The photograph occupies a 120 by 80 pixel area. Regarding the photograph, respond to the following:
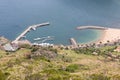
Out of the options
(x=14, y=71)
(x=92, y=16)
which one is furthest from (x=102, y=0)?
(x=14, y=71)

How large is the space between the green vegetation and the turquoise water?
23.7 meters

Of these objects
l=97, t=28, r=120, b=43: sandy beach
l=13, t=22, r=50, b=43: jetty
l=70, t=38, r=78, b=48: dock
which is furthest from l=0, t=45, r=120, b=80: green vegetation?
l=13, t=22, r=50, b=43: jetty

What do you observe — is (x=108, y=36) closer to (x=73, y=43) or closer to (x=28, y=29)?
(x=73, y=43)

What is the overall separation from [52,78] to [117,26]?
329 feet

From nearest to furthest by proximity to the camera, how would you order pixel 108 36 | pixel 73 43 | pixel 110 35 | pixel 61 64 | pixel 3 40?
pixel 61 64
pixel 3 40
pixel 73 43
pixel 108 36
pixel 110 35

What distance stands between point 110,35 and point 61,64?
62.2 m

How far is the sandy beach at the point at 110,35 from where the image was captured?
140 m

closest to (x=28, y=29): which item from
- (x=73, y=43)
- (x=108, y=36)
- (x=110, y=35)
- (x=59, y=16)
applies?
(x=59, y=16)

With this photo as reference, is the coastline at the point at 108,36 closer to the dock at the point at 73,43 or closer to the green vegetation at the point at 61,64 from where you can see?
the dock at the point at 73,43

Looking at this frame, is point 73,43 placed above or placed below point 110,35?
below

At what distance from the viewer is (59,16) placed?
529 ft

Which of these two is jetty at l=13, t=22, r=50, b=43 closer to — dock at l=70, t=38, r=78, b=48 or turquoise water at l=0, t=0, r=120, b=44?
turquoise water at l=0, t=0, r=120, b=44

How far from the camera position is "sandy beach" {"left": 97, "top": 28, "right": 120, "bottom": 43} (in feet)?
461

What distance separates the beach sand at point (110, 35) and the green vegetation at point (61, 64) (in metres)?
13.4
